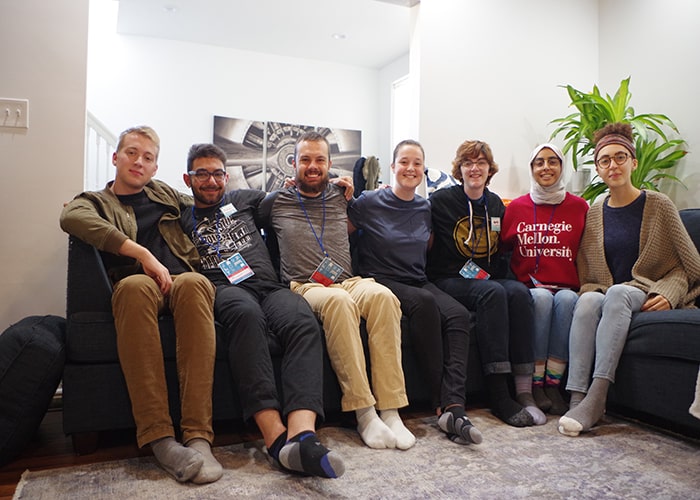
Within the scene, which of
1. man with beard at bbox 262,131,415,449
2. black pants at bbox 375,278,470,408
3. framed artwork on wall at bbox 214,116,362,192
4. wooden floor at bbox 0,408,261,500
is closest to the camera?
wooden floor at bbox 0,408,261,500

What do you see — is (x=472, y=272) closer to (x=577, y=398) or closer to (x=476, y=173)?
(x=476, y=173)

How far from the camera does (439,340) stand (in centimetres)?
201

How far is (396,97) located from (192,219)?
4632 millimetres

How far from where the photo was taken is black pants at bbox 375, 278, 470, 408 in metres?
1.96

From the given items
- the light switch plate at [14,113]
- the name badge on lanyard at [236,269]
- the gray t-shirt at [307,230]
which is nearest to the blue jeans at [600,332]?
the gray t-shirt at [307,230]

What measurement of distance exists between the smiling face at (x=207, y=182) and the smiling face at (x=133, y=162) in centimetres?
18

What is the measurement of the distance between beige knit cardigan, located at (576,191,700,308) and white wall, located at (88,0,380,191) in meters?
4.58

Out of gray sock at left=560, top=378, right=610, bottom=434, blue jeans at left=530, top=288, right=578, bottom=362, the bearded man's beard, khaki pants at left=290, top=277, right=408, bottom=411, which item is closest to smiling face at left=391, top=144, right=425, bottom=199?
the bearded man's beard

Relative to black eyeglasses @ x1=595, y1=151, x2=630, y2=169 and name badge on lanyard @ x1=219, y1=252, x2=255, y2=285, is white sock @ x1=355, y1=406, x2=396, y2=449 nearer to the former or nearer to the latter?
name badge on lanyard @ x1=219, y1=252, x2=255, y2=285

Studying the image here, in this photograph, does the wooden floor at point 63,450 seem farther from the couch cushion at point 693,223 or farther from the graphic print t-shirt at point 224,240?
the couch cushion at point 693,223

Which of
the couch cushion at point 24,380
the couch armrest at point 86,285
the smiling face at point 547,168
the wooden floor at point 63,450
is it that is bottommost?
the wooden floor at point 63,450

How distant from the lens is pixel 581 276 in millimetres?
2408

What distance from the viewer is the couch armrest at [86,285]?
172 centimetres

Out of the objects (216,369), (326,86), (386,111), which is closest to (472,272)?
(216,369)
